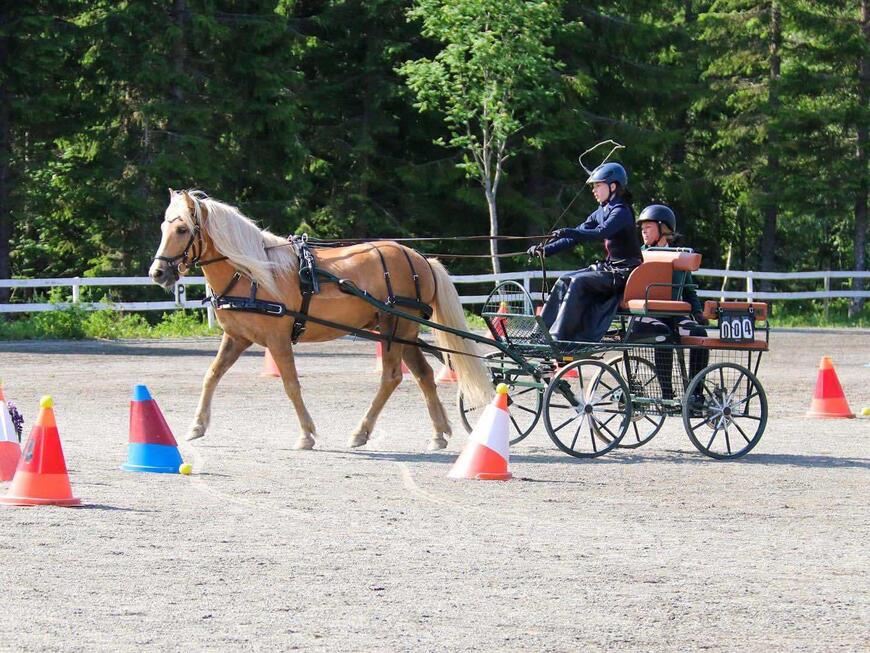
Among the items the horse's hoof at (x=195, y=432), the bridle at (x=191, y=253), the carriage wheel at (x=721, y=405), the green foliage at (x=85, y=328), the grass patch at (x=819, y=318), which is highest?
the bridle at (x=191, y=253)

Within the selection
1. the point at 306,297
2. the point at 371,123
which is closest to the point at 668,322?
the point at 306,297

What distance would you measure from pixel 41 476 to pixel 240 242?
10.5 feet

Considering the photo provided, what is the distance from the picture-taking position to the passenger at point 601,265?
35.2ft

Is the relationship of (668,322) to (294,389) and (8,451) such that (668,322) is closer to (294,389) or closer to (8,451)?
(294,389)

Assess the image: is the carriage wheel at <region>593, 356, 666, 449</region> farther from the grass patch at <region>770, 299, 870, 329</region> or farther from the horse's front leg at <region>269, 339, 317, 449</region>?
the grass patch at <region>770, 299, 870, 329</region>

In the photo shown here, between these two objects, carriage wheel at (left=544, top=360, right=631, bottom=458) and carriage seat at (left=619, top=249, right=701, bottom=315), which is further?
carriage seat at (left=619, top=249, right=701, bottom=315)

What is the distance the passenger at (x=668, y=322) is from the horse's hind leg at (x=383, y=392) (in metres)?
1.98

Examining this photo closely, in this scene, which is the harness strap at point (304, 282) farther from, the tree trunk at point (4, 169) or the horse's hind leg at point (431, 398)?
the tree trunk at point (4, 169)

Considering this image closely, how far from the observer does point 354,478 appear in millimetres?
9484

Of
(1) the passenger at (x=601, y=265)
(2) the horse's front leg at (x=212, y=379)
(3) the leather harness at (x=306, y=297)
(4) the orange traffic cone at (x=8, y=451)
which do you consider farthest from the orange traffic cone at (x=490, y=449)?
(4) the orange traffic cone at (x=8, y=451)

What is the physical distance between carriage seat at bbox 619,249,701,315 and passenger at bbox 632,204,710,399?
0.35 feet

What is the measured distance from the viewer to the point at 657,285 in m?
10.6

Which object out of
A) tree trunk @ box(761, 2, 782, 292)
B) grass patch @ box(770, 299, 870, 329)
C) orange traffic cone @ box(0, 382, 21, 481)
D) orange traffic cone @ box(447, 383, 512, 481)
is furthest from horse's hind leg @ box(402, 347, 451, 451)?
tree trunk @ box(761, 2, 782, 292)

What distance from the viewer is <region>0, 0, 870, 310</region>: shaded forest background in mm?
28688
